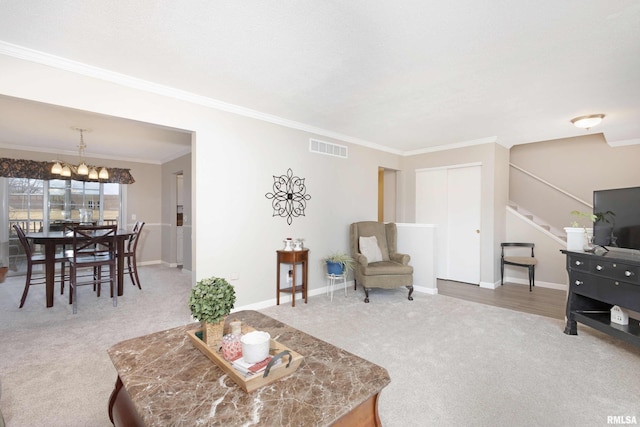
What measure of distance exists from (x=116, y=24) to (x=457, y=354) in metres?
3.62

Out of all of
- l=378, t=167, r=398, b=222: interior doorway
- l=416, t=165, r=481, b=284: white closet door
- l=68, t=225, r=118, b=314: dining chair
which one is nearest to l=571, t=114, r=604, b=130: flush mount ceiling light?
l=416, t=165, r=481, b=284: white closet door

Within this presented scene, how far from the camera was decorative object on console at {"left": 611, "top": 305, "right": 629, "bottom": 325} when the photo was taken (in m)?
2.63

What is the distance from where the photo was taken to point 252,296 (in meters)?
3.71

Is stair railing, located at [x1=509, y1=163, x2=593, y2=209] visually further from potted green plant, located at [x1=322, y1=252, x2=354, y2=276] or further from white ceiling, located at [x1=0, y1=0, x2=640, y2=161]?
potted green plant, located at [x1=322, y1=252, x2=354, y2=276]

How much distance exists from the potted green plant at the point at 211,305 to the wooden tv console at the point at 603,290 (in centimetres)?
321

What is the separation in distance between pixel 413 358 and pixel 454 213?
3.55m

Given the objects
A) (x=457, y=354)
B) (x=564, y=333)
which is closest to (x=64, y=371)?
(x=457, y=354)

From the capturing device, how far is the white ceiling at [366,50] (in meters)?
1.84

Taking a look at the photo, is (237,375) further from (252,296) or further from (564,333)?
(564,333)

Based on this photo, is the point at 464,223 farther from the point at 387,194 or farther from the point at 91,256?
the point at 91,256

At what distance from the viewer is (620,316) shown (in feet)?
8.67

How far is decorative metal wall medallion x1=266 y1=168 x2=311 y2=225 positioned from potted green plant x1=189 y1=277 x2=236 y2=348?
2.39 metres

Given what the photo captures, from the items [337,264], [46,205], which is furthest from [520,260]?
[46,205]

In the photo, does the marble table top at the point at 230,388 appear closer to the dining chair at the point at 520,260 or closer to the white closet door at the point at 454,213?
the white closet door at the point at 454,213
